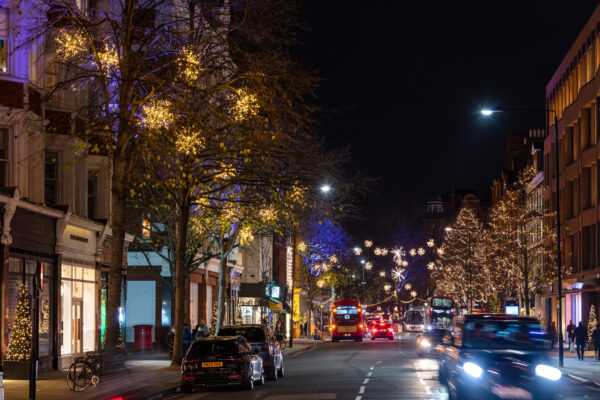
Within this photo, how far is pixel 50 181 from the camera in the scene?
31.9 m

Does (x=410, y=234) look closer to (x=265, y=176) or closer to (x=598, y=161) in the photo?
(x=598, y=161)

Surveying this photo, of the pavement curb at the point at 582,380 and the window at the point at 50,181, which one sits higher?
the window at the point at 50,181

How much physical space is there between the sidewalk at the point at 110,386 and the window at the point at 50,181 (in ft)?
19.6

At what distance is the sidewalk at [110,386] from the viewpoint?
21.5 m

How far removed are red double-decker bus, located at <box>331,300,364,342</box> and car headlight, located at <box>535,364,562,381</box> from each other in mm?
58140

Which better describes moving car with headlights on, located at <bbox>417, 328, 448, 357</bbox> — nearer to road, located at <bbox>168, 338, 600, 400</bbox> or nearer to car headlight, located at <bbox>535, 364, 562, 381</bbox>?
road, located at <bbox>168, 338, 600, 400</bbox>

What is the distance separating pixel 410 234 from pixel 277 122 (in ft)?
298

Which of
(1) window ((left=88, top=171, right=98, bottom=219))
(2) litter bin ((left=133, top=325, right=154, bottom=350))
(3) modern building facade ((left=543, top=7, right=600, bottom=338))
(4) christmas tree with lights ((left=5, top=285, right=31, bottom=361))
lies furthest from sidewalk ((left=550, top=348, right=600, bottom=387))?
(2) litter bin ((left=133, top=325, right=154, bottom=350))

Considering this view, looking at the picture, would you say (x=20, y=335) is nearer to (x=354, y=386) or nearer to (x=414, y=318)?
(x=354, y=386)

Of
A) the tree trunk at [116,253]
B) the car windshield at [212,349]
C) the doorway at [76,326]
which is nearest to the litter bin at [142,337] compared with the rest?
the doorway at [76,326]

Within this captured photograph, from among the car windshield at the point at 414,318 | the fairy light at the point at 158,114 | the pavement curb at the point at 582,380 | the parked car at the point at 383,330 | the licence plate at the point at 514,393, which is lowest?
the car windshield at the point at 414,318

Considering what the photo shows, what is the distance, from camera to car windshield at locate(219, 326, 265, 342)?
2856cm

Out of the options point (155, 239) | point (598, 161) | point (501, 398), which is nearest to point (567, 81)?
point (598, 161)

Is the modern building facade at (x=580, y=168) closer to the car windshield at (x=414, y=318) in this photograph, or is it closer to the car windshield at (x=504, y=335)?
the car windshield at (x=504, y=335)
